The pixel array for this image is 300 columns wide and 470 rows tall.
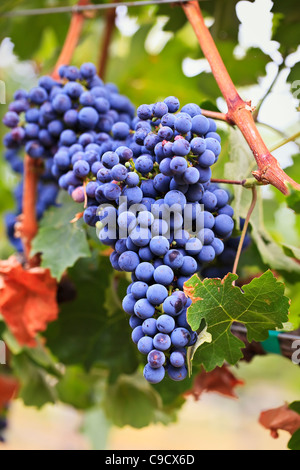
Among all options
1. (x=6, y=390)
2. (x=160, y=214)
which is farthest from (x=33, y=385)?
(x=160, y=214)

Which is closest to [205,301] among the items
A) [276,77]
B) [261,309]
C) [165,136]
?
[261,309]

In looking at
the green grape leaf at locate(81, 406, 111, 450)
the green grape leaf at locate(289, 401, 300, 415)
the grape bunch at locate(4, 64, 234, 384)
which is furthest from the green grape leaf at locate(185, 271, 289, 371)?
the green grape leaf at locate(81, 406, 111, 450)

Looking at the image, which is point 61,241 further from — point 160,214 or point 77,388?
point 77,388

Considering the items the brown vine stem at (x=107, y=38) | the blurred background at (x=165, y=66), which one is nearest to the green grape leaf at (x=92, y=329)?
the blurred background at (x=165, y=66)

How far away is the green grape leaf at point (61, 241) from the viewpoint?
71cm

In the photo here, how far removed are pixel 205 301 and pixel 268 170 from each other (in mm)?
152

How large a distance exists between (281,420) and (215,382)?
17 cm

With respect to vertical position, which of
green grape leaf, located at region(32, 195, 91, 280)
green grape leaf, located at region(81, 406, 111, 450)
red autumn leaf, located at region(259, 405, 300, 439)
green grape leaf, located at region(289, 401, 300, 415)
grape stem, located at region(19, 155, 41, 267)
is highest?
grape stem, located at region(19, 155, 41, 267)

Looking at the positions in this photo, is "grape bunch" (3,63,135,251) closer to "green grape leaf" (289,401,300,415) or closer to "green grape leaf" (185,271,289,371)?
"green grape leaf" (185,271,289,371)

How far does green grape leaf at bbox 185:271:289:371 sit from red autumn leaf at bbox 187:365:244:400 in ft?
0.89

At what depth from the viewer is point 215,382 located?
0.82 meters

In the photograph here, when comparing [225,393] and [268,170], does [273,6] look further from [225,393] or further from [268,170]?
[225,393]

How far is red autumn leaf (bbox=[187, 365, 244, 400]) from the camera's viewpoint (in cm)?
81

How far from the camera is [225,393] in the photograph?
80 cm
